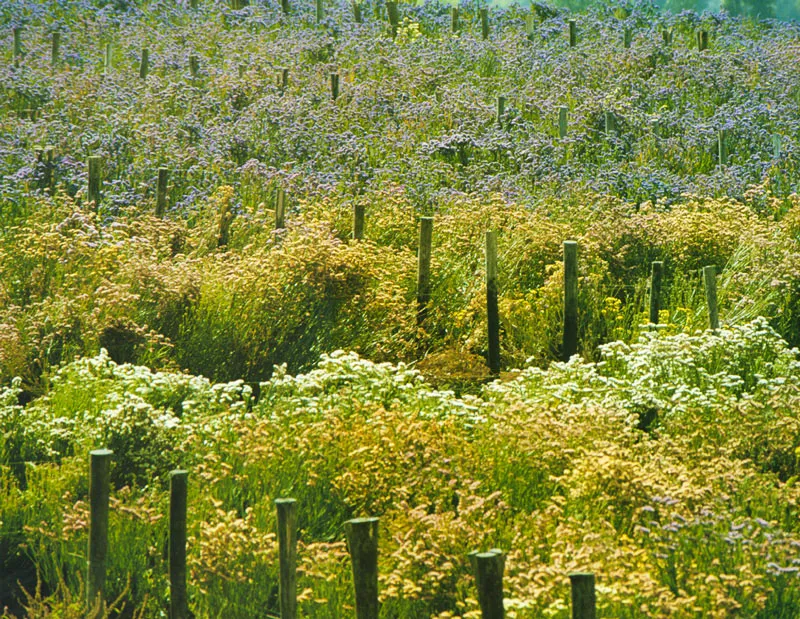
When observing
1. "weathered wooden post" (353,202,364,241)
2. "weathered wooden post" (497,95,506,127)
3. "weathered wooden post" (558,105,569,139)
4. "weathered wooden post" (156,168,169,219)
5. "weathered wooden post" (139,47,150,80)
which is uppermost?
"weathered wooden post" (139,47,150,80)

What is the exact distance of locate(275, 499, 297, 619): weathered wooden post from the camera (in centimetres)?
418

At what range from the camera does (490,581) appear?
12.4ft

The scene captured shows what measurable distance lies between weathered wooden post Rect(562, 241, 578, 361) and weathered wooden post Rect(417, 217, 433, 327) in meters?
1.23

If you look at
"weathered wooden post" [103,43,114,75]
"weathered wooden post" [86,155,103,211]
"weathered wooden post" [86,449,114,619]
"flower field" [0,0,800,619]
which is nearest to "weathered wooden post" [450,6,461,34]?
"flower field" [0,0,800,619]

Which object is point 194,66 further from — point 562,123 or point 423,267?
point 423,267

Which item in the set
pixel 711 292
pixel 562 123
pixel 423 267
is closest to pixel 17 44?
pixel 562 123

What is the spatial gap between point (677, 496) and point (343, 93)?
12.4 metres

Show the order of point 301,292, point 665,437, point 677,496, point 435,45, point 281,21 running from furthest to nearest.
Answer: point 281,21 < point 435,45 < point 301,292 < point 665,437 < point 677,496

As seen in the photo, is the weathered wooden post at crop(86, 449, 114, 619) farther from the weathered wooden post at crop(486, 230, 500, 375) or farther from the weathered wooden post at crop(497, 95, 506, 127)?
the weathered wooden post at crop(497, 95, 506, 127)

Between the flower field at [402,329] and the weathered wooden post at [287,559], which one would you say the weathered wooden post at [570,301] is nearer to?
the flower field at [402,329]

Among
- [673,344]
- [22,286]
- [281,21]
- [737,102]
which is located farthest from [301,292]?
[281,21]

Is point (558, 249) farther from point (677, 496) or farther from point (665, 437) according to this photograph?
point (677, 496)

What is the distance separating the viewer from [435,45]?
20141mm

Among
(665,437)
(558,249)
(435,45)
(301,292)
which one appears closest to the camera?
(665,437)
